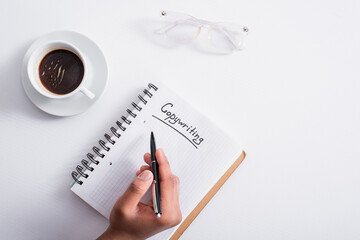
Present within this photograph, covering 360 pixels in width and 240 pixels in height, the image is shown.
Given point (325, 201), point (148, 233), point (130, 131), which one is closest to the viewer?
point (148, 233)

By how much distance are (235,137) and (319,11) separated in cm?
47

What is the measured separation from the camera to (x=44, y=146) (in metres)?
0.82

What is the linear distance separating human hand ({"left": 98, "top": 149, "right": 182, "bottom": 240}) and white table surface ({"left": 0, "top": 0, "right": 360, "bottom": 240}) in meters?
0.16

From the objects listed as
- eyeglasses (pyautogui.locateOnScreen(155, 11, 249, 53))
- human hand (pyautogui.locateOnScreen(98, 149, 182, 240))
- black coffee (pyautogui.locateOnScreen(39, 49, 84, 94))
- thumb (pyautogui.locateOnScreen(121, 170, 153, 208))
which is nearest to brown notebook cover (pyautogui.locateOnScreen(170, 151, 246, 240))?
human hand (pyautogui.locateOnScreen(98, 149, 182, 240))

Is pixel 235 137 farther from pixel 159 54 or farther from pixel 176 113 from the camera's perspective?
pixel 159 54

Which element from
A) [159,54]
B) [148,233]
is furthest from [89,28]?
[148,233]

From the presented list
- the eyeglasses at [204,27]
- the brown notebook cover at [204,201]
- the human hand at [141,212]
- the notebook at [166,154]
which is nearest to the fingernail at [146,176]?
the human hand at [141,212]

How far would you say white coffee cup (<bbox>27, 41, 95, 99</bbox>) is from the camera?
714 mm

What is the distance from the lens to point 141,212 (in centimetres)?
69

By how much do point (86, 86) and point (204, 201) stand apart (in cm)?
47

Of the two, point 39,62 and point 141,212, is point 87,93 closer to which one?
point 39,62

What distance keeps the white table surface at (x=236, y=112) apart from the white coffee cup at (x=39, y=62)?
3.8 inches

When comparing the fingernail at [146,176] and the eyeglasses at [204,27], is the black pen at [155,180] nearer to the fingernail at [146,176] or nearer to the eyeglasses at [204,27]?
the fingernail at [146,176]

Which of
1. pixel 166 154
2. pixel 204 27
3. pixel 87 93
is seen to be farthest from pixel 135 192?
pixel 204 27
